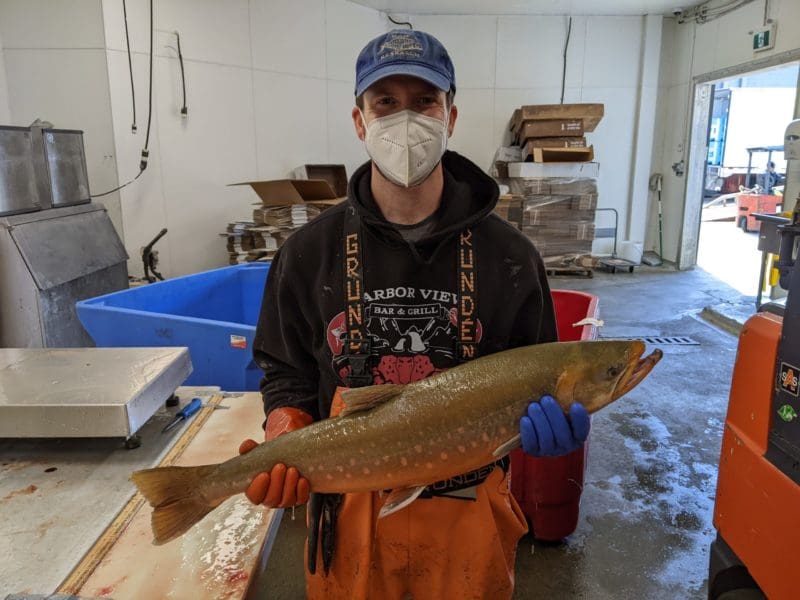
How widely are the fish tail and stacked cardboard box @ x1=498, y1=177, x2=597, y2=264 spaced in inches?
287

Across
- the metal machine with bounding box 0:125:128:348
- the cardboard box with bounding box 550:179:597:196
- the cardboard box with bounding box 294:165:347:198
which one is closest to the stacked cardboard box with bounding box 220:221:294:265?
the cardboard box with bounding box 294:165:347:198

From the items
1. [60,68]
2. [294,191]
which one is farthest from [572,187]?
[60,68]

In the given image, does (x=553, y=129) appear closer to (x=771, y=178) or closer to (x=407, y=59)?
(x=407, y=59)

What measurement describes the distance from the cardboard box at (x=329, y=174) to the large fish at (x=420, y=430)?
18.4 feet

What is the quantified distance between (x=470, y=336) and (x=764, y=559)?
974mm

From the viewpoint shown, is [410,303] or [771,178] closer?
[410,303]

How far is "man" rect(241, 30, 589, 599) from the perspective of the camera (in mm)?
1406

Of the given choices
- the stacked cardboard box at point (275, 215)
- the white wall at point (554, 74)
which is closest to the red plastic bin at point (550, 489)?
the stacked cardboard box at point (275, 215)

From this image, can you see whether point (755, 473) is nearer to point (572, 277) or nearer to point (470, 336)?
point (470, 336)

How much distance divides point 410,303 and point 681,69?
904 cm

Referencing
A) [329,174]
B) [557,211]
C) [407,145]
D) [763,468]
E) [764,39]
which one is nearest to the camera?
[407,145]

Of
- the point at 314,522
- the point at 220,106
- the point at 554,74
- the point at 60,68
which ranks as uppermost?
the point at 554,74

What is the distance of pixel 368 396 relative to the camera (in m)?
1.27

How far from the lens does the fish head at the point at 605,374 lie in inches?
47.9
